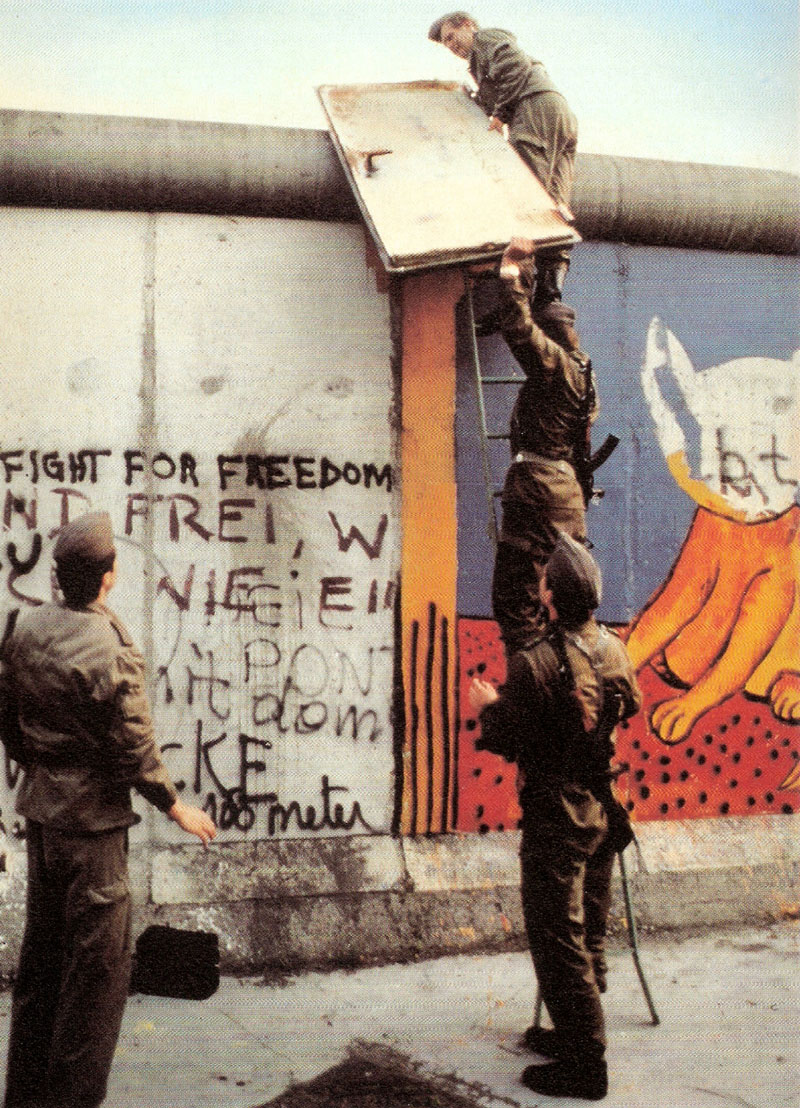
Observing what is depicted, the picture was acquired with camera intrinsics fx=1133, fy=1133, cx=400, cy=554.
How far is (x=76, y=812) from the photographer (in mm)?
3588

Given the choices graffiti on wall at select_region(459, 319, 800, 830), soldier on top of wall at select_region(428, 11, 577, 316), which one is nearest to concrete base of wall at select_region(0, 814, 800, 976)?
graffiti on wall at select_region(459, 319, 800, 830)

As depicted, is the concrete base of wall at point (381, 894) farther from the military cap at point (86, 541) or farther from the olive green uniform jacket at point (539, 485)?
the military cap at point (86, 541)

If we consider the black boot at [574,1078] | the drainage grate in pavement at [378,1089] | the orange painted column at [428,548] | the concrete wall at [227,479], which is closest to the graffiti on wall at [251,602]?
the concrete wall at [227,479]

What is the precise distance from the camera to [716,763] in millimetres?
6062

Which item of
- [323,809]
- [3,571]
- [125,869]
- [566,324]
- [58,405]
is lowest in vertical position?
[323,809]

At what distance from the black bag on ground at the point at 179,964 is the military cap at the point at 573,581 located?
6.71 feet

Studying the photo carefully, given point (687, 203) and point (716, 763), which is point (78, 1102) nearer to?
point (716, 763)

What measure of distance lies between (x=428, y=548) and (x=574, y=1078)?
2.53 metres

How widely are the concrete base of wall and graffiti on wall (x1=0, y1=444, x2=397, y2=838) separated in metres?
0.20

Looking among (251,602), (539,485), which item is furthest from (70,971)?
(539,485)

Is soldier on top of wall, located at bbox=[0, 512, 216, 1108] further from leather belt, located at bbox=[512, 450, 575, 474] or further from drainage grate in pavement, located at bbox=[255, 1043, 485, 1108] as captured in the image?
leather belt, located at bbox=[512, 450, 575, 474]

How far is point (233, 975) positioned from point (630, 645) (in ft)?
8.42

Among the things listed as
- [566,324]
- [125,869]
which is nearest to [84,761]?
[125,869]

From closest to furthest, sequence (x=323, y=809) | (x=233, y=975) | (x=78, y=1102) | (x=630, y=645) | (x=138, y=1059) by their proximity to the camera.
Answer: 1. (x=78, y=1102)
2. (x=138, y=1059)
3. (x=233, y=975)
4. (x=323, y=809)
5. (x=630, y=645)
